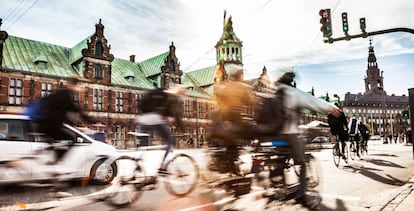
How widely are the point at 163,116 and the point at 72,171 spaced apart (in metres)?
2.41

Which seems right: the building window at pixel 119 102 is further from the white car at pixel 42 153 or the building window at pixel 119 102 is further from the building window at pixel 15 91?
the white car at pixel 42 153

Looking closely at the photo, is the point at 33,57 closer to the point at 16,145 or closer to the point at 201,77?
the point at 201,77

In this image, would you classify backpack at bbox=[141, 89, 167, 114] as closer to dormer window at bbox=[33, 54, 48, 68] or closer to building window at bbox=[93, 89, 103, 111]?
dormer window at bbox=[33, 54, 48, 68]

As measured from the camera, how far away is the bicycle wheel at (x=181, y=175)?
6323 millimetres

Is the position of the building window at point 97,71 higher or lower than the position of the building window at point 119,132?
higher

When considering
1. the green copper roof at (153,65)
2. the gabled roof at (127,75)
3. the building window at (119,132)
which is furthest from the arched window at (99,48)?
the building window at (119,132)

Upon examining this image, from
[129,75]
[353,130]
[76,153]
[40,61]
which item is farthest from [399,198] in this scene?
[129,75]

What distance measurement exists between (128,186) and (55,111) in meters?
1.96

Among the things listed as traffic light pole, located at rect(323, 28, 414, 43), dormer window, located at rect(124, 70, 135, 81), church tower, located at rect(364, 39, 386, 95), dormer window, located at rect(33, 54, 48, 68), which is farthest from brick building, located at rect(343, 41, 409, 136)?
traffic light pole, located at rect(323, 28, 414, 43)

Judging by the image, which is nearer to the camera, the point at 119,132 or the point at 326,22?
the point at 326,22

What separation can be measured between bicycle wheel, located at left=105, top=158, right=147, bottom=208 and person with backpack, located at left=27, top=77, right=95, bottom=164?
4.74 feet

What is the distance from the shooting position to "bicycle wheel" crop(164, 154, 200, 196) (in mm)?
6323

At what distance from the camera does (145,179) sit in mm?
5949

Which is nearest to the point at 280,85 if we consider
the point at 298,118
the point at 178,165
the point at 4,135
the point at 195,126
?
the point at 298,118
